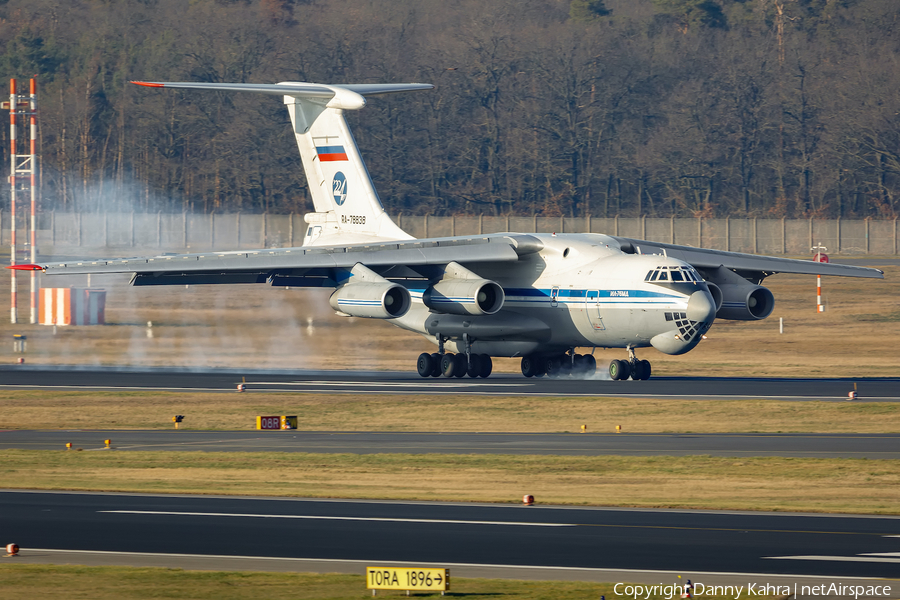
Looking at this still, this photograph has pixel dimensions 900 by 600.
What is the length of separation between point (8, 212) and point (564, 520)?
58.7 m

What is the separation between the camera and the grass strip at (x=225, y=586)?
1195 cm

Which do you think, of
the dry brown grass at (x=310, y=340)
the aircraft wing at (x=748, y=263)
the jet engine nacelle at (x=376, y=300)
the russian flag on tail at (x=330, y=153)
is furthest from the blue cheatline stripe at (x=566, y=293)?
the russian flag on tail at (x=330, y=153)

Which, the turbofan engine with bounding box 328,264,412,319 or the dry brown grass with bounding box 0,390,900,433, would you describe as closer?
the dry brown grass with bounding box 0,390,900,433

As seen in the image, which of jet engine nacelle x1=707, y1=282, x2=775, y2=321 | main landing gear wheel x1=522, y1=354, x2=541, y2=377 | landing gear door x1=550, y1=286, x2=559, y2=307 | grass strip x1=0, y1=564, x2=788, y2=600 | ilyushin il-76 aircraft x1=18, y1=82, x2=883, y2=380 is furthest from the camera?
main landing gear wheel x1=522, y1=354, x2=541, y2=377

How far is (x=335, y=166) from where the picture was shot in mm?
43188

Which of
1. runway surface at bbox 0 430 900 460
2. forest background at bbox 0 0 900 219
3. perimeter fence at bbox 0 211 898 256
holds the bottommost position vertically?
runway surface at bbox 0 430 900 460

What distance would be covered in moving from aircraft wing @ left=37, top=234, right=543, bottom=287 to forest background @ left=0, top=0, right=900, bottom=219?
44.4m

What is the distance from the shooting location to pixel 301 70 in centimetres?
9706

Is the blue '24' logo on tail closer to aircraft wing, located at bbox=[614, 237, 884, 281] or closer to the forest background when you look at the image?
aircraft wing, located at bbox=[614, 237, 884, 281]

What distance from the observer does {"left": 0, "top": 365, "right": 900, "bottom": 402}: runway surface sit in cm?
3253

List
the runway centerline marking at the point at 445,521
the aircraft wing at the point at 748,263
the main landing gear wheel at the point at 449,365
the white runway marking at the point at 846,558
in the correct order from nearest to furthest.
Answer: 1. the white runway marking at the point at 846,558
2. the runway centerline marking at the point at 445,521
3. the aircraft wing at the point at 748,263
4. the main landing gear wheel at the point at 449,365

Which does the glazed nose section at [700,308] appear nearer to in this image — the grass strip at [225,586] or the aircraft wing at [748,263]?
the aircraft wing at [748,263]

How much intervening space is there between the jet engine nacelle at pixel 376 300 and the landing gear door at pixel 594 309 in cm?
497

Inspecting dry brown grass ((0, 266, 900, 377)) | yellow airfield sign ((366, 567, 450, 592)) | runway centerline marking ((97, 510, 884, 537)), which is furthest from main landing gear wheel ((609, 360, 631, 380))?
yellow airfield sign ((366, 567, 450, 592))
